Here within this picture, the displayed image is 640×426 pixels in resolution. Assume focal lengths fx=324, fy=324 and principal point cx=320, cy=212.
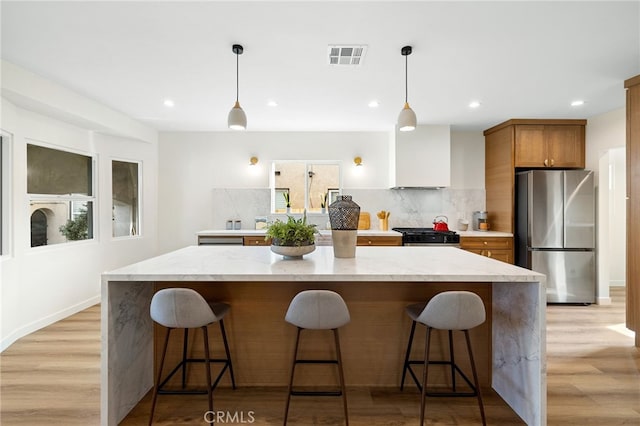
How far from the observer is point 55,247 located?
358 centimetres

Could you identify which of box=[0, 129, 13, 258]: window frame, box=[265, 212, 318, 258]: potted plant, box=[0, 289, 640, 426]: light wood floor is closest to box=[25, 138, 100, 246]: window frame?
box=[0, 129, 13, 258]: window frame

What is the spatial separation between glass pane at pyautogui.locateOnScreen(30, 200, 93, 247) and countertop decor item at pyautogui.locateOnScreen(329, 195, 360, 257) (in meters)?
3.30

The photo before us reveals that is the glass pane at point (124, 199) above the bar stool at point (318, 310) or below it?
above

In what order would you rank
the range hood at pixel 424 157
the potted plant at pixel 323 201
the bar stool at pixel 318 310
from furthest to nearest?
1. the potted plant at pixel 323 201
2. the range hood at pixel 424 157
3. the bar stool at pixel 318 310

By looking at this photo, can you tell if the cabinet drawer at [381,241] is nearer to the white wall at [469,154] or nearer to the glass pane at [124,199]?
the white wall at [469,154]

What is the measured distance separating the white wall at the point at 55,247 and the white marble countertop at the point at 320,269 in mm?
2006

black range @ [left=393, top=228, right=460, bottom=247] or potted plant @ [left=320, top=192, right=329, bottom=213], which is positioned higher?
potted plant @ [left=320, top=192, right=329, bottom=213]

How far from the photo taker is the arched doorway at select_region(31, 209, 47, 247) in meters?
3.40

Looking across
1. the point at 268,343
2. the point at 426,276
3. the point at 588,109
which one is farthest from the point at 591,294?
the point at 268,343

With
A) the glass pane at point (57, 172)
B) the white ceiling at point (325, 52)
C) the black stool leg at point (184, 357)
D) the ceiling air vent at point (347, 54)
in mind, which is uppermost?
the white ceiling at point (325, 52)

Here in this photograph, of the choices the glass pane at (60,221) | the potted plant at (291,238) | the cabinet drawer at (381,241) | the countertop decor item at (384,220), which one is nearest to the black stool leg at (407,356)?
the potted plant at (291,238)

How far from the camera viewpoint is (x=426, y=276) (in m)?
1.72

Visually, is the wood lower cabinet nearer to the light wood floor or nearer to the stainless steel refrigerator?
the stainless steel refrigerator

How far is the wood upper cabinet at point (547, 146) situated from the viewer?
4375 mm
